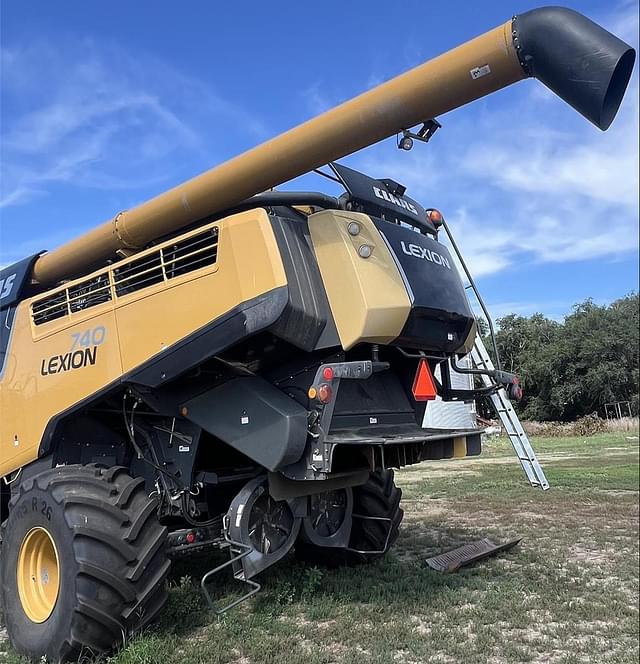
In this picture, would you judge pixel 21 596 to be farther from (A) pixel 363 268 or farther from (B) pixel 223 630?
(A) pixel 363 268

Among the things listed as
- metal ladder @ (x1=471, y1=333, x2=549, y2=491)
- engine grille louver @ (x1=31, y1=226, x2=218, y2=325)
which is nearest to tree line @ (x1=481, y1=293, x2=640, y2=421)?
metal ladder @ (x1=471, y1=333, x2=549, y2=491)

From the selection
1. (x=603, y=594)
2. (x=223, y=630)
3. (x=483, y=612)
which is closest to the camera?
(x=223, y=630)

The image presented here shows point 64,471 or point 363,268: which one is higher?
point 363,268

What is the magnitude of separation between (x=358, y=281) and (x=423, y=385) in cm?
105

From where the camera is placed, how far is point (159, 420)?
209 inches

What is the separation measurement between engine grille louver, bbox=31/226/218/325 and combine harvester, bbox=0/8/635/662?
2 centimetres

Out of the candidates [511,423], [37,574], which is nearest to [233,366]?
[37,574]

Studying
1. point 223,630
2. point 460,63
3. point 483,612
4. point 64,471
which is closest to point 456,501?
point 483,612

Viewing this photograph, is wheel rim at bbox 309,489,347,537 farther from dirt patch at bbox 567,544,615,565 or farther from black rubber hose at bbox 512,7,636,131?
black rubber hose at bbox 512,7,636,131

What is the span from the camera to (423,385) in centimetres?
502

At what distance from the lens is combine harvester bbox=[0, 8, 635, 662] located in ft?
14.0

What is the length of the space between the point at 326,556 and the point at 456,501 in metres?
4.97

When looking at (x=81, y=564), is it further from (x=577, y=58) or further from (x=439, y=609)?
(x=577, y=58)

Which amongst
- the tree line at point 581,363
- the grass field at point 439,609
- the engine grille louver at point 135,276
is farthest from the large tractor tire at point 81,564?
the tree line at point 581,363
